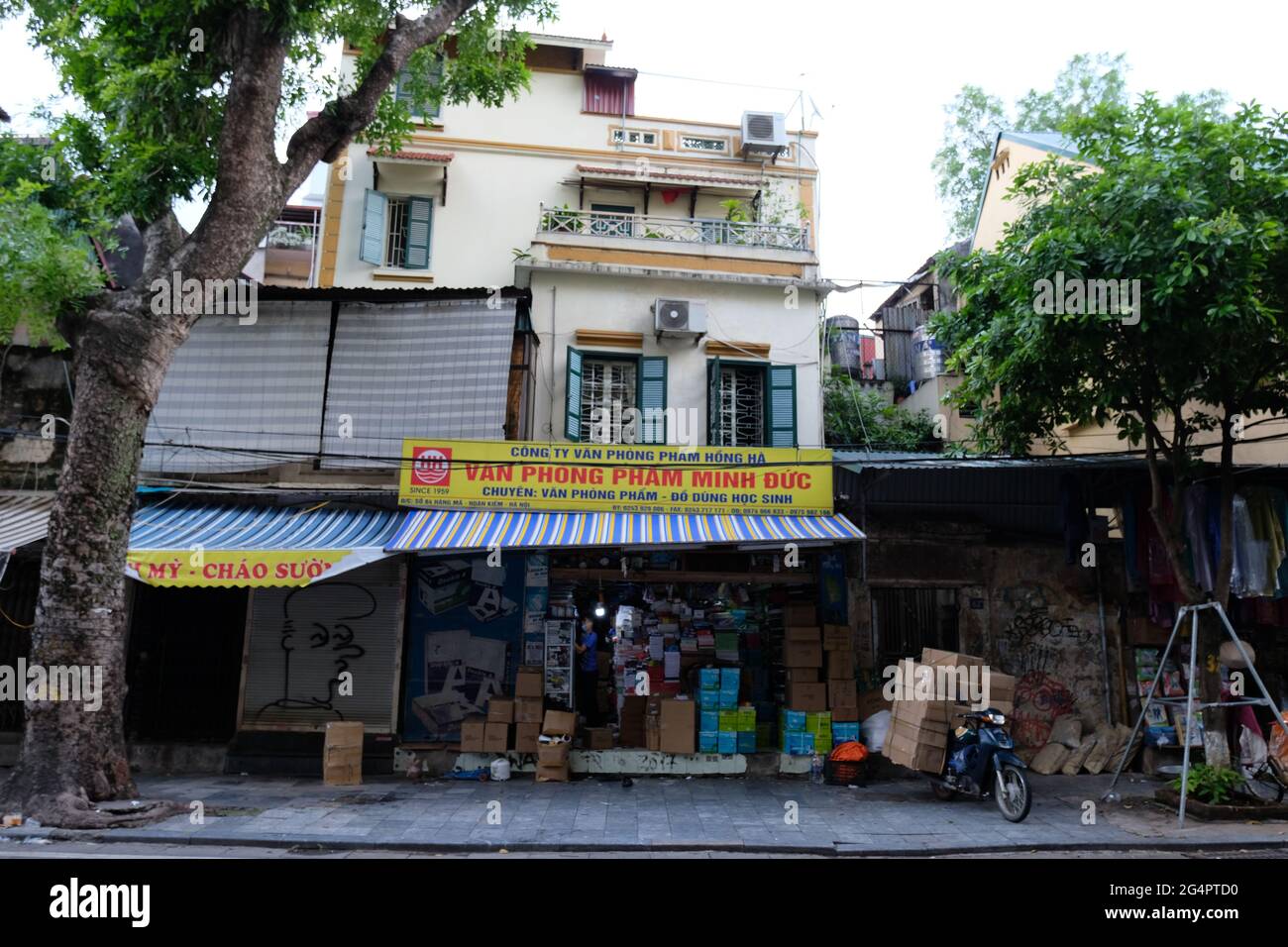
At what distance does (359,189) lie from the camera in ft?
46.8

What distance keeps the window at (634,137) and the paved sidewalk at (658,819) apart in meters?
11.4

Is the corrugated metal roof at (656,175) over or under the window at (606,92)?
under

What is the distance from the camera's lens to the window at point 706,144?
15.7 m

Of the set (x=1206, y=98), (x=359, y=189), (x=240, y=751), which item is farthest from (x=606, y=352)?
(x=1206, y=98)

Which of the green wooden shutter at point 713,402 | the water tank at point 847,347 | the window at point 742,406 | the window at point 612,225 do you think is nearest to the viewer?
the green wooden shutter at point 713,402

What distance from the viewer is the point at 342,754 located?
10.3 m

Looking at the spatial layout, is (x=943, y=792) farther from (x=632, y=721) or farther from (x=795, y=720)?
(x=632, y=721)

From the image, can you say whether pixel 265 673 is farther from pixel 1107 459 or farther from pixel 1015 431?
pixel 1107 459

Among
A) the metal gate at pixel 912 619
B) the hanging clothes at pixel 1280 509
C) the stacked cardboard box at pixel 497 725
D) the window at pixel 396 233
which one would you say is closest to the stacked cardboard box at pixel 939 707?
the metal gate at pixel 912 619

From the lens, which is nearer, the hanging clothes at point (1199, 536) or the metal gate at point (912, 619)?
the hanging clothes at point (1199, 536)

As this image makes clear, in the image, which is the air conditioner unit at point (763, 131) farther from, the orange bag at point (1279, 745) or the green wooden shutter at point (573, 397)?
the orange bag at point (1279, 745)

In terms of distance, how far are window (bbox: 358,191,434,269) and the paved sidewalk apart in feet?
27.4

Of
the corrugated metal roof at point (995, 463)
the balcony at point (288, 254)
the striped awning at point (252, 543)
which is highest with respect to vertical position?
the balcony at point (288, 254)

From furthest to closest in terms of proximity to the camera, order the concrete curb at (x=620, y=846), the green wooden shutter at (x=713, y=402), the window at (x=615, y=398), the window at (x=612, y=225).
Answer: the window at (x=612, y=225), the green wooden shutter at (x=713, y=402), the window at (x=615, y=398), the concrete curb at (x=620, y=846)
